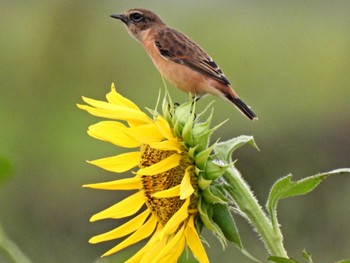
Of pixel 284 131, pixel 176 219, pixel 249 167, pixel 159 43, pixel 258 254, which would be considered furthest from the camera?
pixel 284 131

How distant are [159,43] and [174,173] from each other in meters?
1.36

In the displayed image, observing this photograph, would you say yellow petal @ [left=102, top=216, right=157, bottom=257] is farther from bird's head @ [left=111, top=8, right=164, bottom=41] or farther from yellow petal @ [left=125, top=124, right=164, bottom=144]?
bird's head @ [left=111, top=8, right=164, bottom=41]

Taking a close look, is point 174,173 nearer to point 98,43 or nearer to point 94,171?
point 94,171

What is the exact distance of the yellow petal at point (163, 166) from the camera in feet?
7.62

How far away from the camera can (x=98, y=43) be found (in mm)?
14336

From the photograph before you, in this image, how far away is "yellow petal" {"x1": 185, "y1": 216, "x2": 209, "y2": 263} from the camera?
2309 millimetres

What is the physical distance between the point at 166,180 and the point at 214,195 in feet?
0.60

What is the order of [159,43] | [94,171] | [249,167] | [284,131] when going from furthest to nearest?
[284,131] < [94,171] < [249,167] < [159,43]

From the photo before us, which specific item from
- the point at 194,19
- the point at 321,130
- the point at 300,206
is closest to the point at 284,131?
the point at 321,130

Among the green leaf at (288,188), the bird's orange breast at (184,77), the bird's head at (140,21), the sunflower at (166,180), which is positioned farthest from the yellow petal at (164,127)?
the bird's head at (140,21)

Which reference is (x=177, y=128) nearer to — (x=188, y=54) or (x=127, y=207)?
(x=127, y=207)

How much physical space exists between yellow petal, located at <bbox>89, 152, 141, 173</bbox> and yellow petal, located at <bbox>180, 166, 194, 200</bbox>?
186 mm

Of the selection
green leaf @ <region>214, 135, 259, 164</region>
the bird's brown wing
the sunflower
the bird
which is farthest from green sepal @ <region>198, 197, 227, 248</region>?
the bird's brown wing

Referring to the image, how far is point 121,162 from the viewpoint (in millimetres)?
2531
